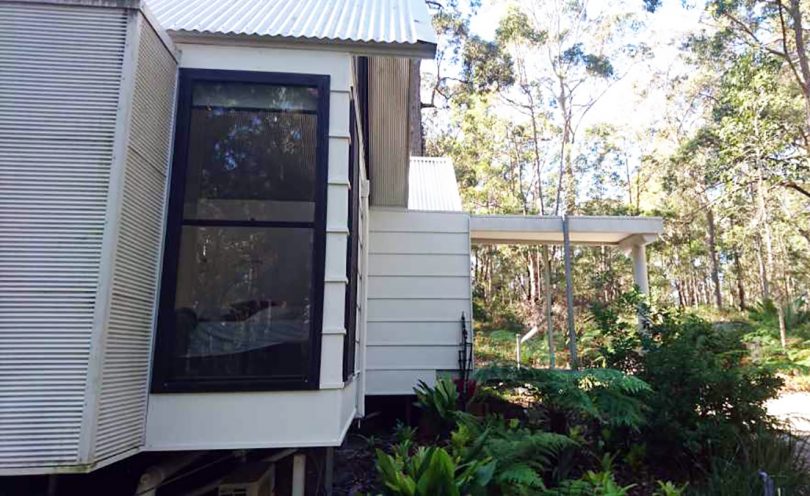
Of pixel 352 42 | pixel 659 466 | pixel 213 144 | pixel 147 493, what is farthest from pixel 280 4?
pixel 659 466

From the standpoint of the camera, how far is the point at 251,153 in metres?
2.61

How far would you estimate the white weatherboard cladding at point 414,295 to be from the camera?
541 centimetres

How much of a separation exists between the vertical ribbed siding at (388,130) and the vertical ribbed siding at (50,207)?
1.83 m

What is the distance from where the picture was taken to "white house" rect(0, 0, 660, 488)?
1.99 meters

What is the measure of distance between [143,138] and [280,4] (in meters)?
1.72

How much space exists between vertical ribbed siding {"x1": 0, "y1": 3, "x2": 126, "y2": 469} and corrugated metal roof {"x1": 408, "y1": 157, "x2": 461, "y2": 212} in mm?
3964

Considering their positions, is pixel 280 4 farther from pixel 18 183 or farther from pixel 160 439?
pixel 160 439

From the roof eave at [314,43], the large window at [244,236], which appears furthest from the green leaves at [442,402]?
the roof eave at [314,43]

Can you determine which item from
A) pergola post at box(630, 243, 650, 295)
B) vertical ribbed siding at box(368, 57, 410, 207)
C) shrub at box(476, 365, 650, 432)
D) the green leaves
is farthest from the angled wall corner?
pergola post at box(630, 243, 650, 295)

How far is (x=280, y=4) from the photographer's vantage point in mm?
3469

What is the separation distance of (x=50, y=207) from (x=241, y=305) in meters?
0.92

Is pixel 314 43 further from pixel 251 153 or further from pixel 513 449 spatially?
pixel 513 449

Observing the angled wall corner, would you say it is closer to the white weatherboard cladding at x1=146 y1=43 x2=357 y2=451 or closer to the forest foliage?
the white weatherboard cladding at x1=146 y1=43 x2=357 y2=451

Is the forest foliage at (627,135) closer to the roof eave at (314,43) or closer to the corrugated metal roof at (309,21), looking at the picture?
the corrugated metal roof at (309,21)
